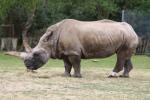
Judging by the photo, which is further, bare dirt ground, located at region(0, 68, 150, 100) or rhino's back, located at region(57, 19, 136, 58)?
rhino's back, located at region(57, 19, 136, 58)

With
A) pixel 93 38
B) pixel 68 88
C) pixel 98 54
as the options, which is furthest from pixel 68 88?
pixel 98 54

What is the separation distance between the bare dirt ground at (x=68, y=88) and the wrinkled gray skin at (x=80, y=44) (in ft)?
2.05

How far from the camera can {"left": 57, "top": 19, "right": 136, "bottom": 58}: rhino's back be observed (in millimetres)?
17469

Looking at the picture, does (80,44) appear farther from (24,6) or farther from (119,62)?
(24,6)

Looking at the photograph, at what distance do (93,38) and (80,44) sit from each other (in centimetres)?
47

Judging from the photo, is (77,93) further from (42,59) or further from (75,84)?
(42,59)

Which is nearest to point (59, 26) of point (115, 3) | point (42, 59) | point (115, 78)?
point (42, 59)

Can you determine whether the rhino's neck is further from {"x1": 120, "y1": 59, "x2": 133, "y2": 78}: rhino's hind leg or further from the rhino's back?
{"x1": 120, "y1": 59, "x2": 133, "y2": 78}: rhino's hind leg

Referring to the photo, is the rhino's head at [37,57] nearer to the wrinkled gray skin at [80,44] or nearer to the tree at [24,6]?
the wrinkled gray skin at [80,44]

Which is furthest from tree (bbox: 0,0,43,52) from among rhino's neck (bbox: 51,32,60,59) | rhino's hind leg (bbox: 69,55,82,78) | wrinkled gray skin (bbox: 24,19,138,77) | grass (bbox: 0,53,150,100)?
grass (bbox: 0,53,150,100)

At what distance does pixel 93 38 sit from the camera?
17.7m

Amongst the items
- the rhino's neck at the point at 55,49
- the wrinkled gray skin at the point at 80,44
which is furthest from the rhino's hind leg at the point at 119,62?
the rhino's neck at the point at 55,49

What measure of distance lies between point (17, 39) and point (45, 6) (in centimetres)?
365

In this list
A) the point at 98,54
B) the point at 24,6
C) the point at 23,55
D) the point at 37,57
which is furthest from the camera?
the point at 24,6
